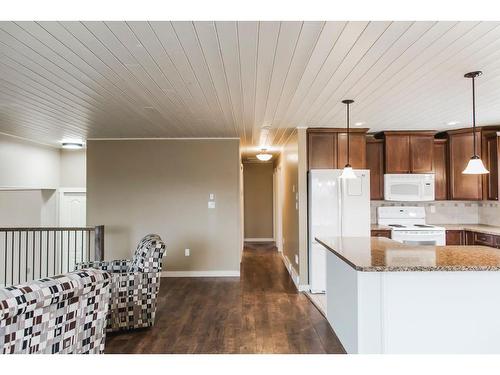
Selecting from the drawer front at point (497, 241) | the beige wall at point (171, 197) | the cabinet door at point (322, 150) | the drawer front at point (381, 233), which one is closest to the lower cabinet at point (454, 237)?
the drawer front at point (497, 241)

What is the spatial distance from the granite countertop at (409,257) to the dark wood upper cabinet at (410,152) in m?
2.36

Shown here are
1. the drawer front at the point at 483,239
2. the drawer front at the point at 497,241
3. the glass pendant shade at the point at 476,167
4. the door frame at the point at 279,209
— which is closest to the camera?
the glass pendant shade at the point at 476,167

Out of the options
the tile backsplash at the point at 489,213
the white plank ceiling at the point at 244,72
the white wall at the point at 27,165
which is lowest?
the tile backsplash at the point at 489,213

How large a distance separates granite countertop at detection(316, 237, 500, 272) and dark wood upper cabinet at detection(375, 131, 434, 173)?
2.36 metres

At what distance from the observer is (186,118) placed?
4.16 metres

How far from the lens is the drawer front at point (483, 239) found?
430 cm

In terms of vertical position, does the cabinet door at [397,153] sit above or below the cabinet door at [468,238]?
above

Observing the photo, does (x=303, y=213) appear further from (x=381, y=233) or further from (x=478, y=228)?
(x=478, y=228)

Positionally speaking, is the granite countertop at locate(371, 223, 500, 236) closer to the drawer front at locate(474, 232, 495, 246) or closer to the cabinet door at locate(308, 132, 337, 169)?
the drawer front at locate(474, 232, 495, 246)

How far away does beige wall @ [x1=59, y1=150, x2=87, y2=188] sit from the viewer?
6680mm

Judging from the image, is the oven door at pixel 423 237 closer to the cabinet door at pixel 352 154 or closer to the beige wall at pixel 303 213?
the cabinet door at pixel 352 154

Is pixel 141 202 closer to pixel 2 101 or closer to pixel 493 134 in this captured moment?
pixel 2 101
